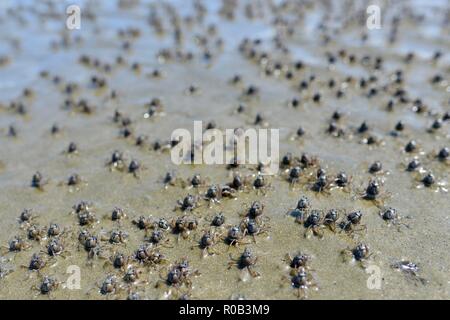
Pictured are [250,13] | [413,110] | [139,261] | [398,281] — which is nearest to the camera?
[398,281]

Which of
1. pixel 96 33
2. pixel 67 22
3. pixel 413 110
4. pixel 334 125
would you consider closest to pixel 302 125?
pixel 334 125

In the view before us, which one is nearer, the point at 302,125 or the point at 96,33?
the point at 302,125

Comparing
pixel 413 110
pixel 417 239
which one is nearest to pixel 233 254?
pixel 417 239

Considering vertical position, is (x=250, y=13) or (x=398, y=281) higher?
(x=250, y=13)

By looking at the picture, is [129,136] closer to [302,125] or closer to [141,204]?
[141,204]

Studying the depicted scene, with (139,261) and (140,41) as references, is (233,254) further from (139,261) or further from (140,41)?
(140,41)

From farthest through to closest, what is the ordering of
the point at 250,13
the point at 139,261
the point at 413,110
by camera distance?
1. the point at 250,13
2. the point at 413,110
3. the point at 139,261

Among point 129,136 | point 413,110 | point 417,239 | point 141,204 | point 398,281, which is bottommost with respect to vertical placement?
point 398,281
